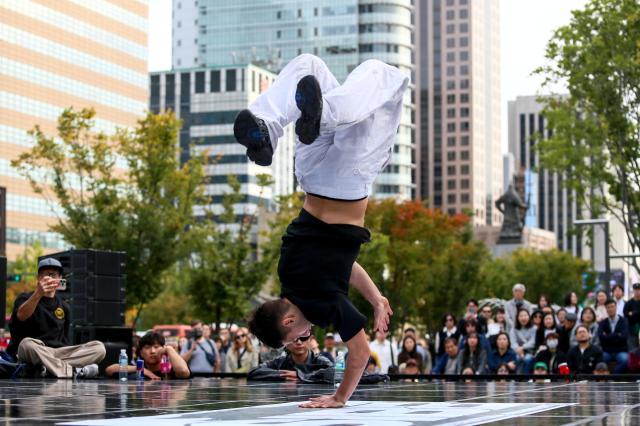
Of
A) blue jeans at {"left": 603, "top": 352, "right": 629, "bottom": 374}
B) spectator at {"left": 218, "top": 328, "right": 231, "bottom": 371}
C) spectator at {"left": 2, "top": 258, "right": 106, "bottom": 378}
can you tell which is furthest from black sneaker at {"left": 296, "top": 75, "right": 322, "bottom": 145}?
spectator at {"left": 218, "top": 328, "right": 231, "bottom": 371}

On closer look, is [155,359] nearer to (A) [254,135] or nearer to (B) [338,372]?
(B) [338,372]

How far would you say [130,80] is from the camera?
12506cm

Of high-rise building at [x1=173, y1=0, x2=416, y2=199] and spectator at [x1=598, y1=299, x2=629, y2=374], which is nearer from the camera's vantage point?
spectator at [x1=598, y1=299, x2=629, y2=374]

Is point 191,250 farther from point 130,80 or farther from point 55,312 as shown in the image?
point 130,80

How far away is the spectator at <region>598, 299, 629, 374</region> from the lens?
17.9m

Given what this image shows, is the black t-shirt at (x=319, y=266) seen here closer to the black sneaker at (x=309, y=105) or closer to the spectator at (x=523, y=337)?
the black sneaker at (x=309, y=105)

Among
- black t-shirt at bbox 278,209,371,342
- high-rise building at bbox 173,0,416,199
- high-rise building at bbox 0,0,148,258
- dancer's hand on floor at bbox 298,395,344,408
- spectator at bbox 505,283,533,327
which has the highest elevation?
high-rise building at bbox 173,0,416,199

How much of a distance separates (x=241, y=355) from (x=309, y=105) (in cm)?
1542

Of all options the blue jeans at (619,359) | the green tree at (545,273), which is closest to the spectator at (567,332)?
the blue jeans at (619,359)

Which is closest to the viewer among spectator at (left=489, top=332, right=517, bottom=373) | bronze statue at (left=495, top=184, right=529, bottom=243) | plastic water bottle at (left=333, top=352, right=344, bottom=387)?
plastic water bottle at (left=333, top=352, right=344, bottom=387)

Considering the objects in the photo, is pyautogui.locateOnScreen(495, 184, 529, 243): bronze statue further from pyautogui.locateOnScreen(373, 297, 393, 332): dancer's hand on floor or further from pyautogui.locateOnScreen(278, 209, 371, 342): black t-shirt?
pyautogui.locateOnScreen(278, 209, 371, 342): black t-shirt

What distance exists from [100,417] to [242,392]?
3800 mm

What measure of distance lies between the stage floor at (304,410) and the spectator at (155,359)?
9.83 ft

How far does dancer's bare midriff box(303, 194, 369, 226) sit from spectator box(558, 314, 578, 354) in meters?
11.2
